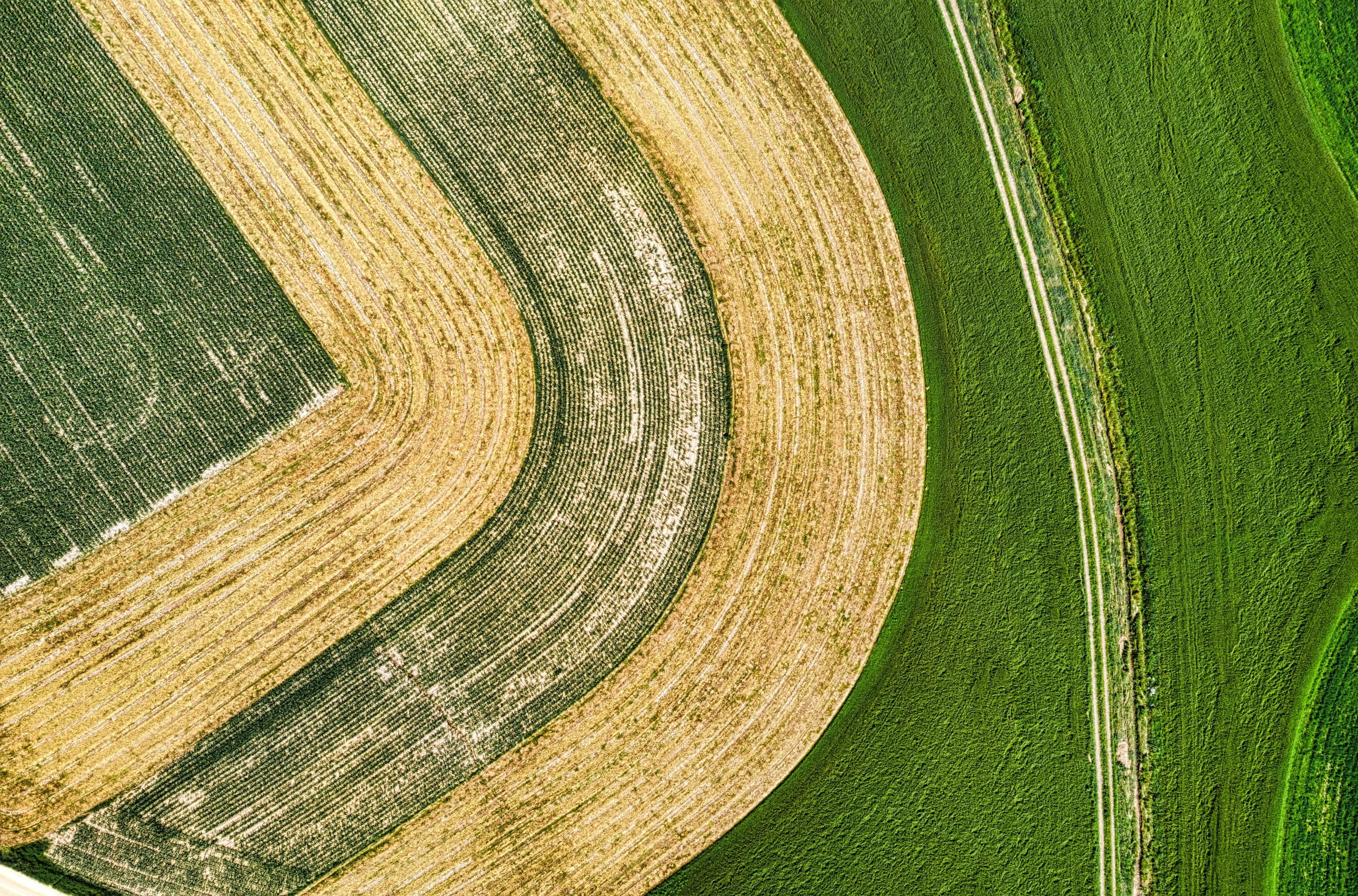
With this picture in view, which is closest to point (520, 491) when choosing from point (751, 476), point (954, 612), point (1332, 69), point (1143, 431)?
point (751, 476)

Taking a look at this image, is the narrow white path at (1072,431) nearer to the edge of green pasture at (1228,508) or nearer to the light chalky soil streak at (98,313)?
the edge of green pasture at (1228,508)

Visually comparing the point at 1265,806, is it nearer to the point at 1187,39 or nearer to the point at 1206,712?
the point at 1206,712

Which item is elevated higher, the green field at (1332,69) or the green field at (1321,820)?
the green field at (1332,69)

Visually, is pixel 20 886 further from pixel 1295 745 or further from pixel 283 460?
pixel 1295 745

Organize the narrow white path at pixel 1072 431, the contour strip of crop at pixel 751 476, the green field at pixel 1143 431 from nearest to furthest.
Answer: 1. the contour strip of crop at pixel 751 476
2. the green field at pixel 1143 431
3. the narrow white path at pixel 1072 431

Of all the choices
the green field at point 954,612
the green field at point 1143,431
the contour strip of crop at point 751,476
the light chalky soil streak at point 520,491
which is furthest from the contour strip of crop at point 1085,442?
the light chalky soil streak at point 520,491

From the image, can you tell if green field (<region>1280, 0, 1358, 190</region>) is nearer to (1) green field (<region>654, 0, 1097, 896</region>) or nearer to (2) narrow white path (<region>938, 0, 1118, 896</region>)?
(2) narrow white path (<region>938, 0, 1118, 896</region>)
